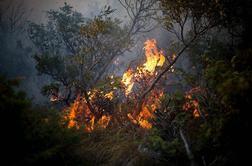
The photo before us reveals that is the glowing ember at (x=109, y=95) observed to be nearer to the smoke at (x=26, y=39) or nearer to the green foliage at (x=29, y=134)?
the green foliage at (x=29, y=134)

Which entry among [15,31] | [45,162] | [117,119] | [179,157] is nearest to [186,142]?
[179,157]

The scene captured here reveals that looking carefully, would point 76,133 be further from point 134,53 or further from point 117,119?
point 134,53

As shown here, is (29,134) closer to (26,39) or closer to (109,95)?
(109,95)

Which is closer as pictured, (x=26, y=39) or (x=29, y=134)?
(x=29, y=134)

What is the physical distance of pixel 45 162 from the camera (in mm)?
5262

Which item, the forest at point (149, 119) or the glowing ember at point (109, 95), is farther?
the glowing ember at point (109, 95)

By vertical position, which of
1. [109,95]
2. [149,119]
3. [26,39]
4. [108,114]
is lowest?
[149,119]

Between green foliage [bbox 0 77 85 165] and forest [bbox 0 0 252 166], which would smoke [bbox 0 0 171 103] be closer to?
forest [bbox 0 0 252 166]

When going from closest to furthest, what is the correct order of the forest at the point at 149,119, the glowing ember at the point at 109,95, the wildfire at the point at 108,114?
the forest at the point at 149,119 < the wildfire at the point at 108,114 < the glowing ember at the point at 109,95

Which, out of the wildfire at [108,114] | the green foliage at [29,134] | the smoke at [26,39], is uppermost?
the smoke at [26,39]

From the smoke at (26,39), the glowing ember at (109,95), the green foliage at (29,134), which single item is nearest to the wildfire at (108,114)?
the glowing ember at (109,95)

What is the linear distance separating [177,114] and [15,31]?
135ft

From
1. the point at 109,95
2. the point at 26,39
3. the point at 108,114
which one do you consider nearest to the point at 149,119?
the point at 108,114

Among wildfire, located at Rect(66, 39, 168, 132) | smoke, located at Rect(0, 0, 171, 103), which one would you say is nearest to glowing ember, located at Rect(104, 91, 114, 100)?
wildfire, located at Rect(66, 39, 168, 132)
